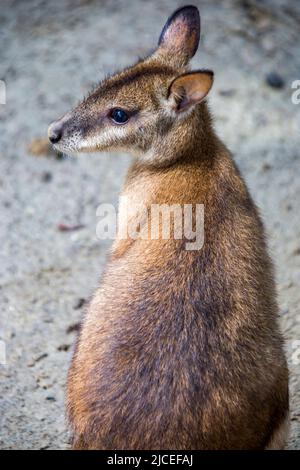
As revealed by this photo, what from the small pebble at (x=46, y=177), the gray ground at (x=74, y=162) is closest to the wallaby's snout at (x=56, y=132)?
the gray ground at (x=74, y=162)

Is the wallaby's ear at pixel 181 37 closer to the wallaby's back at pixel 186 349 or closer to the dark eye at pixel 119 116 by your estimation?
the dark eye at pixel 119 116

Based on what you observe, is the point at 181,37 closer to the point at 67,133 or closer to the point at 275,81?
the point at 67,133

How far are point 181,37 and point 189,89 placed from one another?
637 mm

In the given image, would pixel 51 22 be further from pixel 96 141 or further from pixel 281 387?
pixel 281 387

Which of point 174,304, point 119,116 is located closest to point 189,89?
point 119,116

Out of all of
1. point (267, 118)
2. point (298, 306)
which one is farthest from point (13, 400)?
point (267, 118)

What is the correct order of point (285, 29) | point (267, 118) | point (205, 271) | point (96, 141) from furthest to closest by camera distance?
point (285, 29) < point (267, 118) < point (96, 141) < point (205, 271)

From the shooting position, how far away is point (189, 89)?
421 cm

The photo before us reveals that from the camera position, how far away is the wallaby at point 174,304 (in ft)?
11.2

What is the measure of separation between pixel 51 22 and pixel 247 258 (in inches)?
192

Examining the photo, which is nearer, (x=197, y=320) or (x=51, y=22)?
(x=197, y=320)

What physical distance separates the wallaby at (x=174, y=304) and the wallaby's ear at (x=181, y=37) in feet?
0.29

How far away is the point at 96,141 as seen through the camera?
14.7 ft

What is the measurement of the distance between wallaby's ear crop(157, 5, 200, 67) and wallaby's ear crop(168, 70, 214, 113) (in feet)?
1.35
